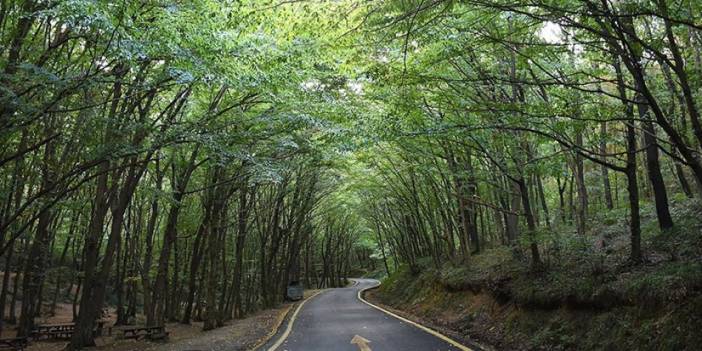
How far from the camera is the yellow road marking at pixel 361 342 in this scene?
27.4ft

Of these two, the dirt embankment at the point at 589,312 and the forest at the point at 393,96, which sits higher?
the forest at the point at 393,96

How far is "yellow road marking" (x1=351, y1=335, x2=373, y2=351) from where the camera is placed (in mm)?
8350

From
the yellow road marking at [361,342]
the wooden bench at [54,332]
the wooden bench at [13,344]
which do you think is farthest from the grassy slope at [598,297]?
the wooden bench at [54,332]

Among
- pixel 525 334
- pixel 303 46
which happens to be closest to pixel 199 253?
pixel 303 46

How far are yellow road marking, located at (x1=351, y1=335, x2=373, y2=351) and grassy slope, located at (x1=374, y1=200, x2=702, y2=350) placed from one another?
7.69 feet

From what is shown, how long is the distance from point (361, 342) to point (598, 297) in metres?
4.45

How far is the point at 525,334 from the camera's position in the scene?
8.22 m

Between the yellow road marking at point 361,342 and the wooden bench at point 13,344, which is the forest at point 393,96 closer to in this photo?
the wooden bench at point 13,344

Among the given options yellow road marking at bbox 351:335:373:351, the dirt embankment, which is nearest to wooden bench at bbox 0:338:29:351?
yellow road marking at bbox 351:335:373:351

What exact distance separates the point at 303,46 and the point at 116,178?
260 inches

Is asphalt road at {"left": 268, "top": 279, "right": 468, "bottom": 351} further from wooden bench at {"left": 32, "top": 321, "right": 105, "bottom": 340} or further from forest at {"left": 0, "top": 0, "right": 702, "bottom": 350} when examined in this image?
wooden bench at {"left": 32, "top": 321, "right": 105, "bottom": 340}

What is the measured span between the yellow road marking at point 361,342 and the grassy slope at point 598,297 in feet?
7.69

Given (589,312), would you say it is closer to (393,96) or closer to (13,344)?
(393,96)

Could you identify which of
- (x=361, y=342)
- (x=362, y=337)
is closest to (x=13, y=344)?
(x=362, y=337)
